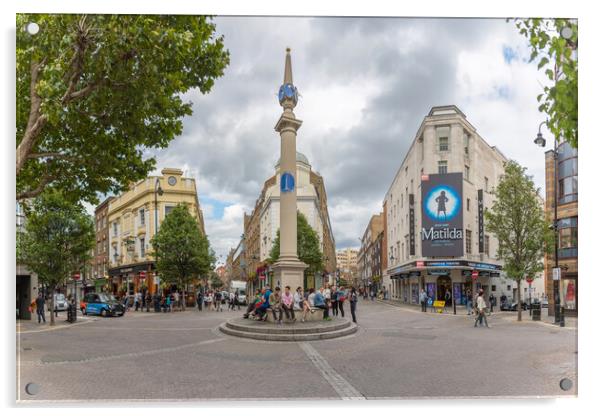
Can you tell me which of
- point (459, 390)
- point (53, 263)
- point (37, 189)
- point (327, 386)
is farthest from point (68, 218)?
point (459, 390)

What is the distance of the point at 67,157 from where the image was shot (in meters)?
8.74

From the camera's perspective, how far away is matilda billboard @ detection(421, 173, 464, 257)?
1305cm

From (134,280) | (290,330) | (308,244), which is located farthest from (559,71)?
(308,244)

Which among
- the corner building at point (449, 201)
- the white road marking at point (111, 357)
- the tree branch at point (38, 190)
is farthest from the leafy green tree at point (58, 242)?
the corner building at point (449, 201)

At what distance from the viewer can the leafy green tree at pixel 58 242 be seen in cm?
1543

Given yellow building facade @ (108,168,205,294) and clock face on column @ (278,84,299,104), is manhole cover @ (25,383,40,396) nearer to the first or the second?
yellow building facade @ (108,168,205,294)

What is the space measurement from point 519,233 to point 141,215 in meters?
16.7

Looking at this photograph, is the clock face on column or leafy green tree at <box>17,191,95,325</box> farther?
leafy green tree at <box>17,191,95,325</box>

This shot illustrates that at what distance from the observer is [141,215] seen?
52.3ft

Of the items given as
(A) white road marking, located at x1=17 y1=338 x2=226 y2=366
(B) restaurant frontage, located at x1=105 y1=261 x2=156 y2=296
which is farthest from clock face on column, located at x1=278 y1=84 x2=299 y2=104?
(B) restaurant frontage, located at x1=105 y1=261 x2=156 y2=296

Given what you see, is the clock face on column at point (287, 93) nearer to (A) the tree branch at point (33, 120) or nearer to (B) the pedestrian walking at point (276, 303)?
(A) the tree branch at point (33, 120)

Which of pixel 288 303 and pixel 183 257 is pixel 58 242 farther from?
pixel 183 257

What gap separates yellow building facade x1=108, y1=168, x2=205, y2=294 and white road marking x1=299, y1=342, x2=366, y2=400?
401 cm

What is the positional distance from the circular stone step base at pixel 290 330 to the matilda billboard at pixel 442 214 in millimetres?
4955
